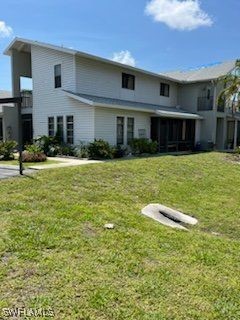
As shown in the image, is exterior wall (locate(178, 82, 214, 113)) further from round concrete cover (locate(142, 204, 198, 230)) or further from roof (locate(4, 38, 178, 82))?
round concrete cover (locate(142, 204, 198, 230))

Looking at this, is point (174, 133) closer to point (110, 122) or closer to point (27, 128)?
point (110, 122)

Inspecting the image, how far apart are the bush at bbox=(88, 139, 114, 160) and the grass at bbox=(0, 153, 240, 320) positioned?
698 centimetres

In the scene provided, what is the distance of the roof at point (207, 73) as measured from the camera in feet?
83.7

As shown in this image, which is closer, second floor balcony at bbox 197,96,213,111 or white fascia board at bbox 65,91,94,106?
white fascia board at bbox 65,91,94,106

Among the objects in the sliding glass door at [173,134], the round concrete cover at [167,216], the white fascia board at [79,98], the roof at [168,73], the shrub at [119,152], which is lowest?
the round concrete cover at [167,216]

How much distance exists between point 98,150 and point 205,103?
1329 cm

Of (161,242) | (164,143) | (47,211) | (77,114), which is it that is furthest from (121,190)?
(164,143)

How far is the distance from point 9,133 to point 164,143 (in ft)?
35.7

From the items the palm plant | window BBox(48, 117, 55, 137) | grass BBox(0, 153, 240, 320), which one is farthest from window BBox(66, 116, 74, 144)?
the palm plant

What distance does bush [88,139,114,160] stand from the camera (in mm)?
16562

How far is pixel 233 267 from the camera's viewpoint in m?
4.89

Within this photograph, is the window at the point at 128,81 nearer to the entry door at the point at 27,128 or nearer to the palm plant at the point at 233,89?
the palm plant at the point at 233,89

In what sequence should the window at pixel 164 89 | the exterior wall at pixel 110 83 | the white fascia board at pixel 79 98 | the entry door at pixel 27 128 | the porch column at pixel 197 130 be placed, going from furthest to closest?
the porch column at pixel 197 130 < the window at pixel 164 89 < the entry door at pixel 27 128 < the exterior wall at pixel 110 83 < the white fascia board at pixel 79 98

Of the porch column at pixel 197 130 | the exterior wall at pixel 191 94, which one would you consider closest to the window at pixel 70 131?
the porch column at pixel 197 130
